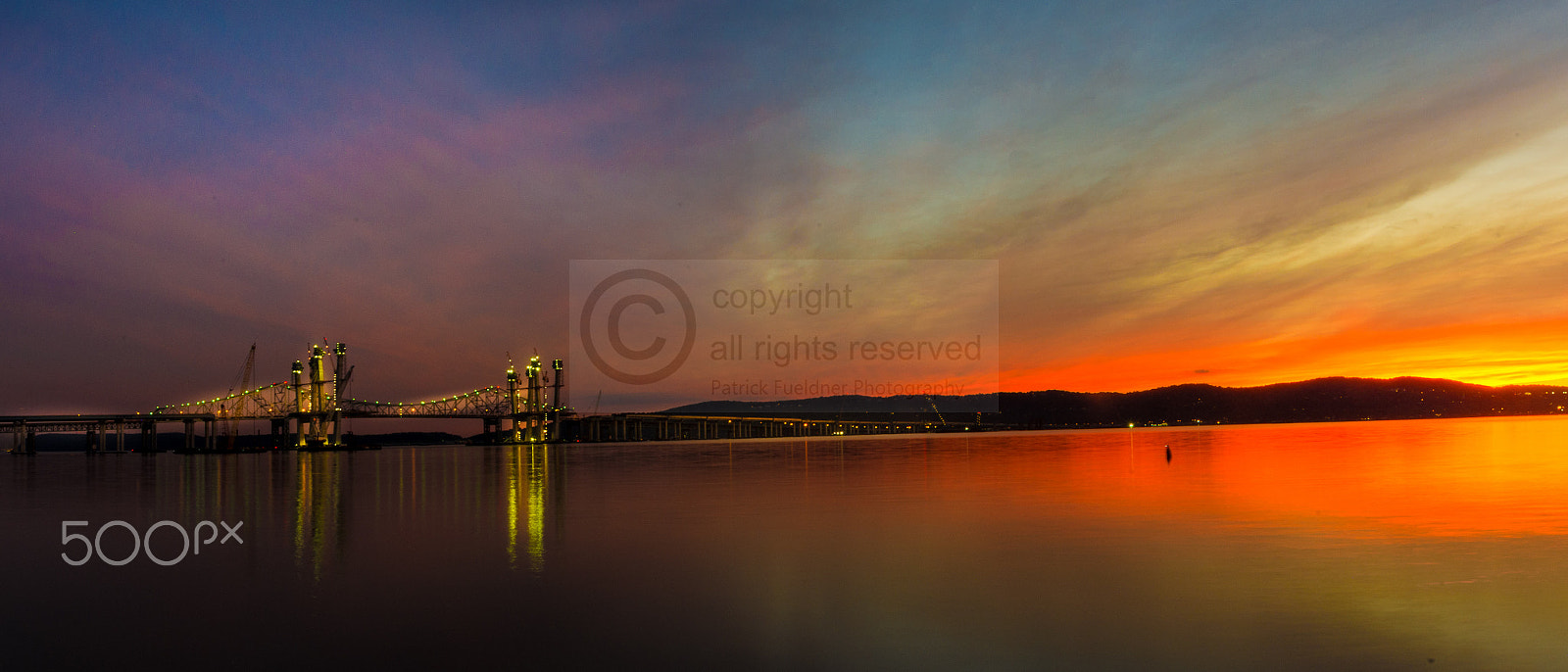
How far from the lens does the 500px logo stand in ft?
65.3

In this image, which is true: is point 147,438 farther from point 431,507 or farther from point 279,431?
point 431,507

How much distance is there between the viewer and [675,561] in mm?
18672

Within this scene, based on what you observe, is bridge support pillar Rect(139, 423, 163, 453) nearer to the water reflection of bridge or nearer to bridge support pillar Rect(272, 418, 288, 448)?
bridge support pillar Rect(272, 418, 288, 448)

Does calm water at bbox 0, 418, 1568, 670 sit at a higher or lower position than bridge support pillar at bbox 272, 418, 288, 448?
higher

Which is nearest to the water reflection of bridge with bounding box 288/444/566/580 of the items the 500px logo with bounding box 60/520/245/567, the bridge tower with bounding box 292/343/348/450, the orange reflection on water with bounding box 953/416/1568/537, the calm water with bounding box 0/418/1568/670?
the calm water with bounding box 0/418/1568/670

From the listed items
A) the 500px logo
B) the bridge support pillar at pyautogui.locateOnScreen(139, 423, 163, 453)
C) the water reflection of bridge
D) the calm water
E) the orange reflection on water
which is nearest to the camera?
the calm water

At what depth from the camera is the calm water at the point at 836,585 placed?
11414 mm

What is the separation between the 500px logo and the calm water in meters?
0.36

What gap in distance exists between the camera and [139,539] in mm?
23766

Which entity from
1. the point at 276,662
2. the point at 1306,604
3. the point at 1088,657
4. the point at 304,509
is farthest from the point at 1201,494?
the point at 304,509

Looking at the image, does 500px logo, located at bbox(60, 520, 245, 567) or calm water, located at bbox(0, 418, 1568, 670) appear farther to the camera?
500px logo, located at bbox(60, 520, 245, 567)

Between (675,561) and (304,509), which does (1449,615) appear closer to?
(675,561)

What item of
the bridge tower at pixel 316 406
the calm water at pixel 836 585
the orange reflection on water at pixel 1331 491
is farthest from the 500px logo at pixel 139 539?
the bridge tower at pixel 316 406

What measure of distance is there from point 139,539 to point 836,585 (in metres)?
20.2
